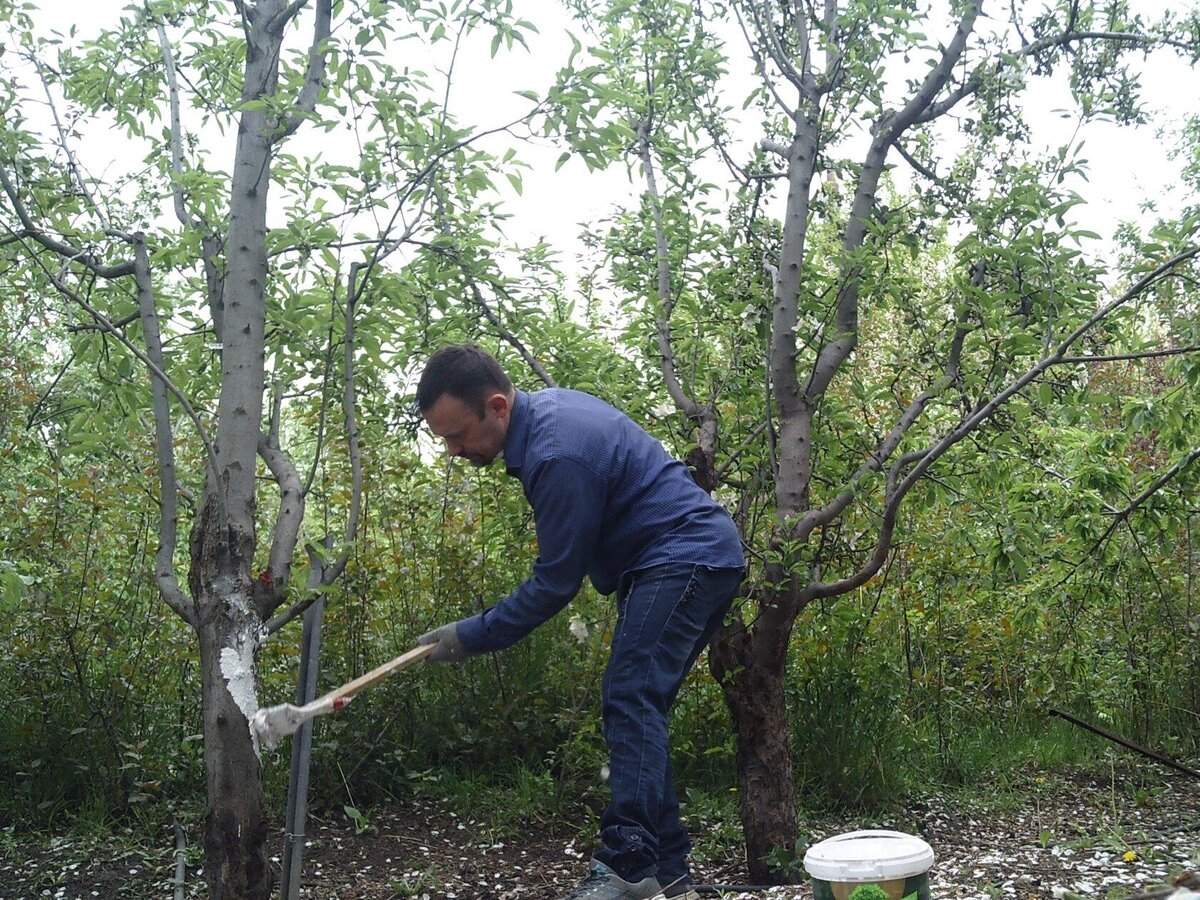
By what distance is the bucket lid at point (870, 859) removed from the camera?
8.79 feet

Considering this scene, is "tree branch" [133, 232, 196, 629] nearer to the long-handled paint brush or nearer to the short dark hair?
the long-handled paint brush

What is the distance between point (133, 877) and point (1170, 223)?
437 cm

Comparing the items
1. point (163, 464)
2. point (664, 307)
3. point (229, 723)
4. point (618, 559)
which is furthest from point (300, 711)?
point (664, 307)

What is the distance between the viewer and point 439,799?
5.01m

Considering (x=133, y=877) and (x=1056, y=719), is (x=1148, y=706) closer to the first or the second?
(x=1056, y=719)

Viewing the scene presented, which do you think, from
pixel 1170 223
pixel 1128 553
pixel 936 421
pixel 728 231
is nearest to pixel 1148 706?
pixel 1128 553

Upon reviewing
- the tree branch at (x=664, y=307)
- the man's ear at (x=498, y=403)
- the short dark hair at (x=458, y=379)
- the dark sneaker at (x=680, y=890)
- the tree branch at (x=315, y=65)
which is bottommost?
the dark sneaker at (x=680, y=890)

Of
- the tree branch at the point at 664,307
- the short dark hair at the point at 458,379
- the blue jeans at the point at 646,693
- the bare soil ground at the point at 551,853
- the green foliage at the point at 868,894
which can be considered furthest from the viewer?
the tree branch at the point at 664,307

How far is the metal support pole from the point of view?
10.5ft

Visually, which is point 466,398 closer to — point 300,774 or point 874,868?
point 300,774

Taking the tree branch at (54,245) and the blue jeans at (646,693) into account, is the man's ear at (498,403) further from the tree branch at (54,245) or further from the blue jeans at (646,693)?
the tree branch at (54,245)

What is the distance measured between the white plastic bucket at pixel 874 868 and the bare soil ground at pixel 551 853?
791mm

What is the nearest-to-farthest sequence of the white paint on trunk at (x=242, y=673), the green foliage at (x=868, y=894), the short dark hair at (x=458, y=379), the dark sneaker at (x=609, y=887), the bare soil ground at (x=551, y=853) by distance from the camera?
the green foliage at (x=868, y=894) → the dark sneaker at (x=609, y=887) → the short dark hair at (x=458, y=379) → the white paint on trunk at (x=242, y=673) → the bare soil ground at (x=551, y=853)

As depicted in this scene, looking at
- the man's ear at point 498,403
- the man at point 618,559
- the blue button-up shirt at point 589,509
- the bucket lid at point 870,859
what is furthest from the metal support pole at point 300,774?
the bucket lid at point 870,859
